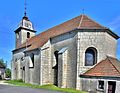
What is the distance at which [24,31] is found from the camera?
1529 inches

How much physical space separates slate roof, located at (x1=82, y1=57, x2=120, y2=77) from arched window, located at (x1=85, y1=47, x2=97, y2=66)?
3.63 feet

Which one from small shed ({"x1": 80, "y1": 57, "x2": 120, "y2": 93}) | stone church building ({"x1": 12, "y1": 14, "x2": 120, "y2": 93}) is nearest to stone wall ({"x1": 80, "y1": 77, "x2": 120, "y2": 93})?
small shed ({"x1": 80, "y1": 57, "x2": 120, "y2": 93})

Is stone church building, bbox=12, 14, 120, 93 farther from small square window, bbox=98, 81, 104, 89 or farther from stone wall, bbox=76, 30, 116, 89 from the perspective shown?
small square window, bbox=98, 81, 104, 89

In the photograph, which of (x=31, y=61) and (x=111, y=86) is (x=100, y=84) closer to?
(x=111, y=86)

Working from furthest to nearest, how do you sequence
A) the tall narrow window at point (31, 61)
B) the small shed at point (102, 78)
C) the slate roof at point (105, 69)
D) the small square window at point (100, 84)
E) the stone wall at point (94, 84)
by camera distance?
the tall narrow window at point (31, 61) < the small square window at point (100, 84) < the slate roof at point (105, 69) < the small shed at point (102, 78) < the stone wall at point (94, 84)

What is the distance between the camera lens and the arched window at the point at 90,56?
2130cm

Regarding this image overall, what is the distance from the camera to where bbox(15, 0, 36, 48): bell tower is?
127 feet

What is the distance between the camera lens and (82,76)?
66.3 feet

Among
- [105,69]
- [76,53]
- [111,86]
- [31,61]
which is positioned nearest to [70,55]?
[76,53]

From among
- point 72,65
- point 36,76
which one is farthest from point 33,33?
point 72,65

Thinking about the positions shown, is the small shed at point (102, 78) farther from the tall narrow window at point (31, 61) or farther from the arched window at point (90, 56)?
the tall narrow window at point (31, 61)

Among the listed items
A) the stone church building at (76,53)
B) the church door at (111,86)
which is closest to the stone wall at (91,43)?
the stone church building at (76,53)

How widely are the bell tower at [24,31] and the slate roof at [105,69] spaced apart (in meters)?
22.1

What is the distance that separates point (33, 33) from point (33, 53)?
13.2 metres
